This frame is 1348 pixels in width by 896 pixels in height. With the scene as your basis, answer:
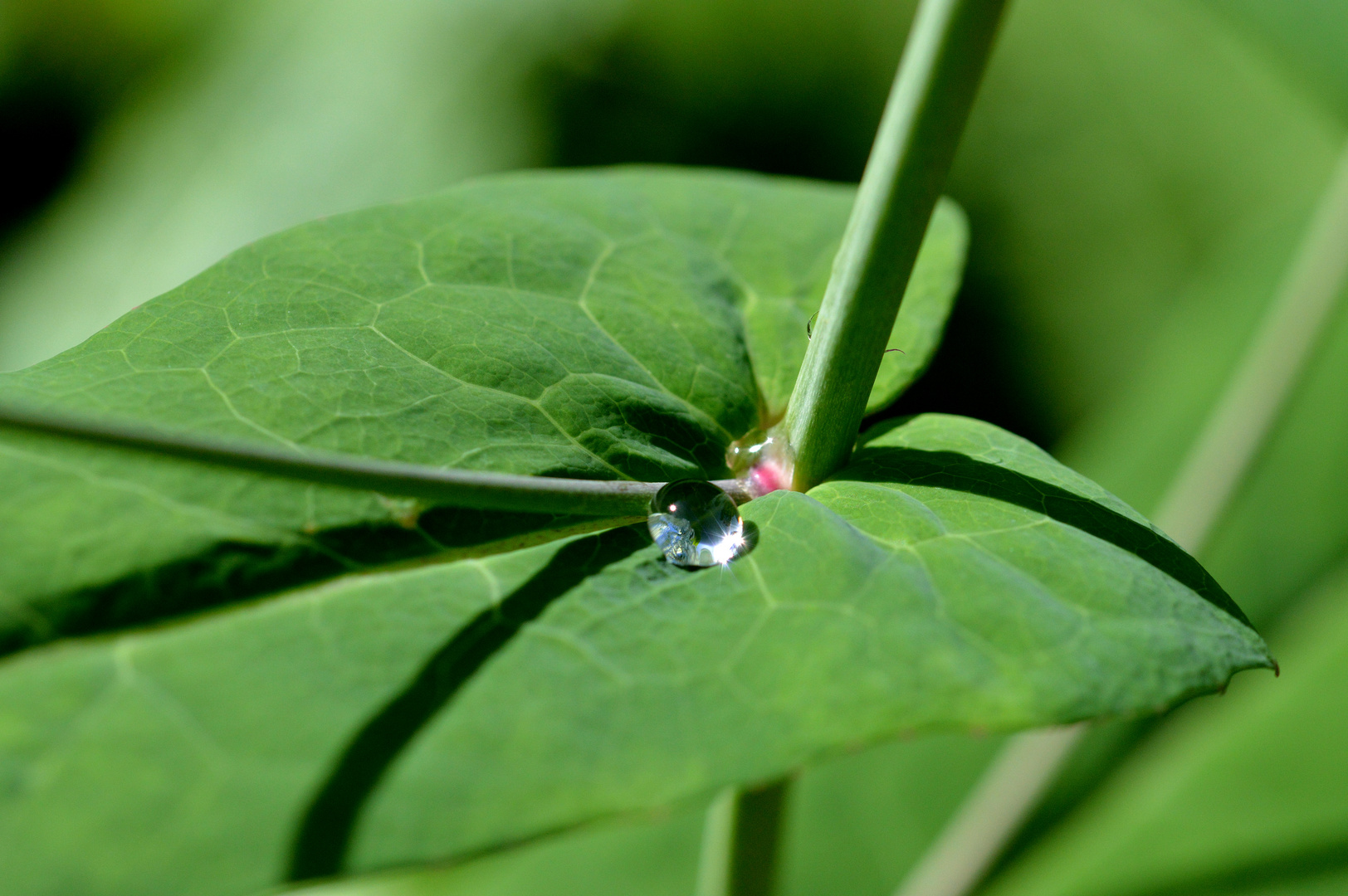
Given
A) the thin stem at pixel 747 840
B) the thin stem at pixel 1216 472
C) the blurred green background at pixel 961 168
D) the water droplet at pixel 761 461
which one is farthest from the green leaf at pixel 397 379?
the blurred green background at pixel 961 168

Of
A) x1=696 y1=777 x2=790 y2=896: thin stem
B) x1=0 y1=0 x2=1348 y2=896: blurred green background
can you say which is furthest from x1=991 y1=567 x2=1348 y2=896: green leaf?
x1=696 y1=777 x2=790 y2=896: thin stem

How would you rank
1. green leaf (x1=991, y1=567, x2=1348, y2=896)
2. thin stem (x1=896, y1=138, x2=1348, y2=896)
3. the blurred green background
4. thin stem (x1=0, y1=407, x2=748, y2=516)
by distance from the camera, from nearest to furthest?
1. thin stem (x1=0, y1=407, x2=748, y2=516)
2. thin stem (x1=896, y1=138, x2=1348, y2=896)
3. green leaf (x1=991, y1=567, x2=1348, y2=896)
4. the blurred green background

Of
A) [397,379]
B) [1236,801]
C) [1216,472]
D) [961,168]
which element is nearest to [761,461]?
[397,379]

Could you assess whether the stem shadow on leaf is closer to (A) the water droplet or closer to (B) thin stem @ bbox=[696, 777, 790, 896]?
(A) the water droplet

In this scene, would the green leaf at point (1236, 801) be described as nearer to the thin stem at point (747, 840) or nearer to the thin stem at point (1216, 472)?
the thin stem at point (1216, 472)

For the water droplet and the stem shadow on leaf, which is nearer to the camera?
the stem shadow on leaf
